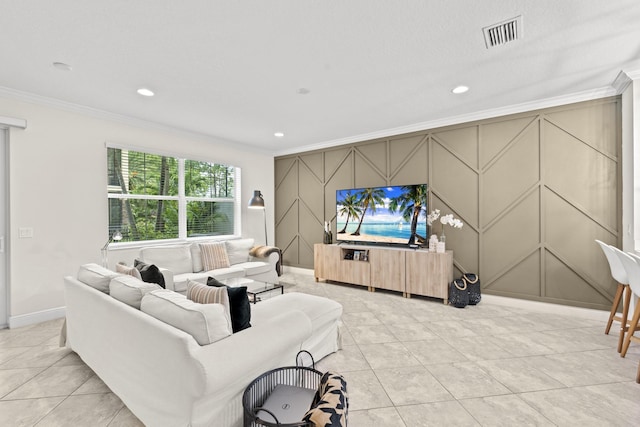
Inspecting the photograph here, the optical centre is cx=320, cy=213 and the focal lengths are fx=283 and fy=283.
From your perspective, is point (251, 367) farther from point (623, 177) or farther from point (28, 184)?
point (623, 177)

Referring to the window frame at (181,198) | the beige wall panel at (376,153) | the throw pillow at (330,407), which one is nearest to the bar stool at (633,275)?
the throw pillow at (330,407)

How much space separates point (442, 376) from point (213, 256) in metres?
3.38

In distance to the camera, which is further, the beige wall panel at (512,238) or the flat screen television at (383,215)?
the flat screen television at (383,215)

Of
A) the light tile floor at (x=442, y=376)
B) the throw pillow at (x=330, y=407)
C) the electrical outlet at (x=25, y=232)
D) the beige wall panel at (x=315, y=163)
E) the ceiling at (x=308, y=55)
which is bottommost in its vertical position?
the light tile floor at (x=442, y=376)

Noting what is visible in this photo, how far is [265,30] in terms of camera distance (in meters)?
2.13

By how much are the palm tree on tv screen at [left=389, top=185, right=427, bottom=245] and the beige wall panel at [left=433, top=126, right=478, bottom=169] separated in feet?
2.25

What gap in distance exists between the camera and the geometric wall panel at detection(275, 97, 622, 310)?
10.8ft

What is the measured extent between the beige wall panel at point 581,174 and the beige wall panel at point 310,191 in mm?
3513

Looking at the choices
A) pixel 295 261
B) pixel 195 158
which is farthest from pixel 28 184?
pixel 295 261

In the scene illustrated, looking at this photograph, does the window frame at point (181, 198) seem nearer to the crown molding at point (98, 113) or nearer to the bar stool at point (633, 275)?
the crown molding at point (98, 113)

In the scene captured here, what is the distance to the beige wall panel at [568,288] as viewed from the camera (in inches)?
130

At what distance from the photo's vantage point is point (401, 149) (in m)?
4.62

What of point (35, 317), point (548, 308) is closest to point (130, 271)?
point (35, 317)

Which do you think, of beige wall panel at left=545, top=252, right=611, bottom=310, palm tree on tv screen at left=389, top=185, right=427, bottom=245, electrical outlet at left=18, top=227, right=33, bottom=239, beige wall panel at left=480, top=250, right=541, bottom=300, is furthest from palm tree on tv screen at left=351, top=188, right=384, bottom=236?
electrical outlet at left=18, top=227, right=33, bottom=239
